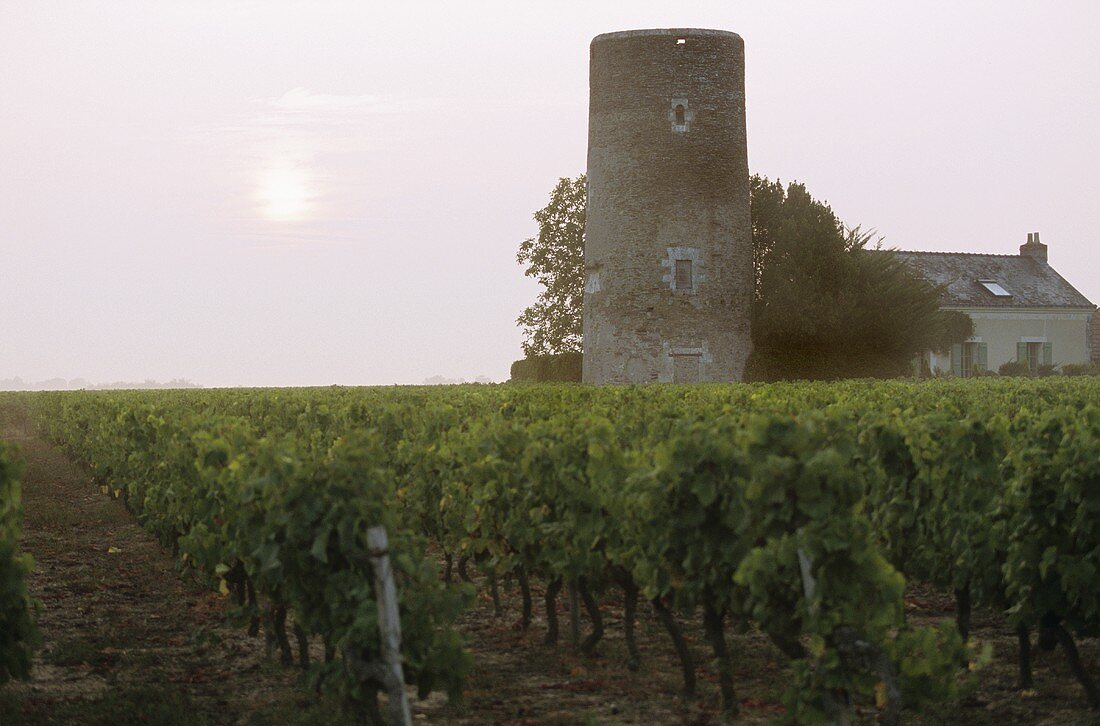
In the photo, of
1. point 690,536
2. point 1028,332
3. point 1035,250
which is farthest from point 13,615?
point 1035,250

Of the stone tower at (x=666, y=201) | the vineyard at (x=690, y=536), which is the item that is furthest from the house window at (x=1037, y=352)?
the vineyard at (x=690, y=536)

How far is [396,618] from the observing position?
5328 millimetres

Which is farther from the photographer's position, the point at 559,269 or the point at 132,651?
the point at 559,269

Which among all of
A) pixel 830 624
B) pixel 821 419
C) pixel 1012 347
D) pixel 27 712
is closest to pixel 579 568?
pixel 821 419

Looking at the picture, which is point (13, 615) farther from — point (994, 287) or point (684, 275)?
point (994, 287)

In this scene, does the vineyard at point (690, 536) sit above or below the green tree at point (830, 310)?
below

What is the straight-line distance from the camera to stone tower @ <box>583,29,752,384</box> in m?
29.3

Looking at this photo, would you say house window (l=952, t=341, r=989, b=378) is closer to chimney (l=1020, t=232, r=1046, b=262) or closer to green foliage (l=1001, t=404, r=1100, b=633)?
chimney (l=1020, t=232, r=1046, b=262)

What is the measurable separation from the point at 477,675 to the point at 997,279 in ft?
139

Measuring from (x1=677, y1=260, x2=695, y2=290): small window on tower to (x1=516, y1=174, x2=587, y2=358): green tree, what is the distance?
965cm

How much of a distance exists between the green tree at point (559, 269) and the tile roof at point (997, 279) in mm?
11897

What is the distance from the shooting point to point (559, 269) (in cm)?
4028

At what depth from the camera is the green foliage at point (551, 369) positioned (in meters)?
37.3

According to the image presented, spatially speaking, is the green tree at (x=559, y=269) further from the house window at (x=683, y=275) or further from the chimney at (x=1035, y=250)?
the chimney at (x=1035, y=250)
